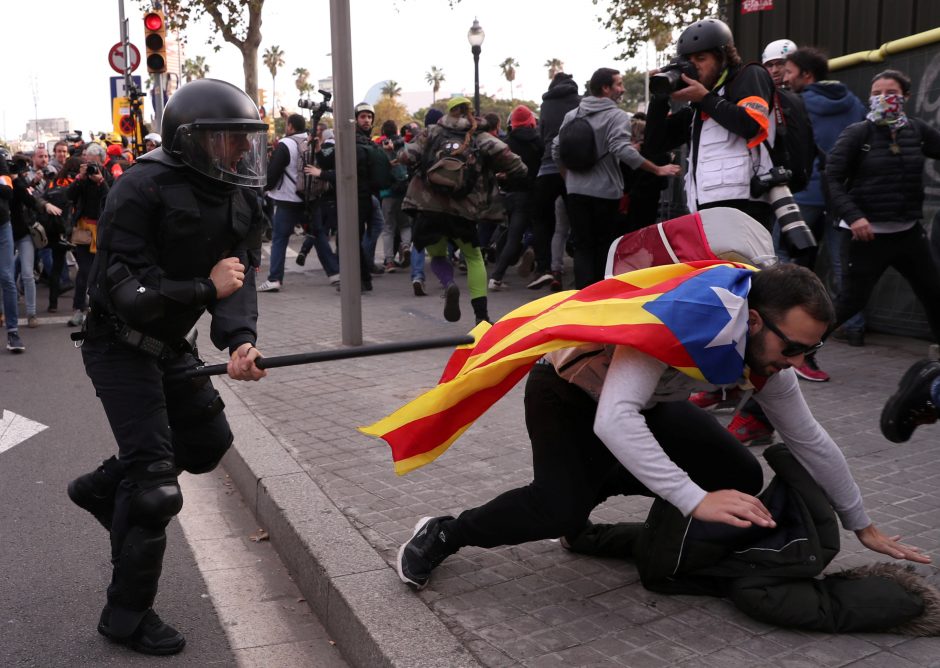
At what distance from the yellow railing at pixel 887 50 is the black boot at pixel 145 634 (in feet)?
20.5

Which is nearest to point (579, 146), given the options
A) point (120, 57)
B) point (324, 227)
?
point (324, 227)

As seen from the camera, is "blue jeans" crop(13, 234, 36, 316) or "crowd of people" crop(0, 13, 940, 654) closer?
"crowd of people" crop(0, 13, 940, 654)

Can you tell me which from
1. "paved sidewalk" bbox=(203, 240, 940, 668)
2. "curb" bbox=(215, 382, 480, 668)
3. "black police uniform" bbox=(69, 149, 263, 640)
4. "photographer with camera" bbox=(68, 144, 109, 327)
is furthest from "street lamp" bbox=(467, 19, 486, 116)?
"black police uniform" bbox=(69, 149, 263, 640)

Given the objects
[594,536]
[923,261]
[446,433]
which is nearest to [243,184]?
[446,433]

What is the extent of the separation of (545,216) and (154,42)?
733cm

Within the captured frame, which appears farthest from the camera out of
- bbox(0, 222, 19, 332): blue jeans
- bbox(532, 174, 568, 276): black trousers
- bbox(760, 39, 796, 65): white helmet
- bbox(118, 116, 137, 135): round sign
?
bbox(118, 116, 137, 135): round sign

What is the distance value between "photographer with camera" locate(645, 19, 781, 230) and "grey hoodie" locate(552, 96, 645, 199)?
227 centimetres

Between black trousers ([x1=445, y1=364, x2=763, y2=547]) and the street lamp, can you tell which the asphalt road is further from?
the street lamp

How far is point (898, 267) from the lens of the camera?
611 centimetres

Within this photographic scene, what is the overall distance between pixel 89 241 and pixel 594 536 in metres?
8.08

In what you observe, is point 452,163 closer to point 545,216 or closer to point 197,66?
point 545,216

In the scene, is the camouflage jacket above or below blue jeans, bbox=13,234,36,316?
above

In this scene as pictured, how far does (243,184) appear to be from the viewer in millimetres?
3488

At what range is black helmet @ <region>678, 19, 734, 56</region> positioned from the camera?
17.7 ft
